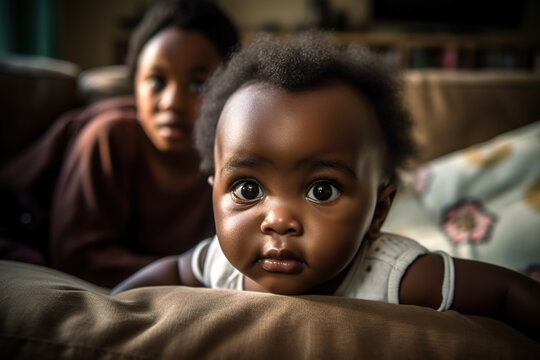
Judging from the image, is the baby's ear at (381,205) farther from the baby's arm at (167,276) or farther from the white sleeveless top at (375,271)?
the baby's arm at (167,276)

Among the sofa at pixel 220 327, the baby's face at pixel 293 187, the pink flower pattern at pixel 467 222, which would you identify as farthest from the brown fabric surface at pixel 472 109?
the sofa at pixel 220 327

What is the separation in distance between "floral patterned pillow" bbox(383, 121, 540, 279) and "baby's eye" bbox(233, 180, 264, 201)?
1.94ft

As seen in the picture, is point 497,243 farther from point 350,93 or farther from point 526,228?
point 350,93

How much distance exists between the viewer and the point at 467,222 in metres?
1.16

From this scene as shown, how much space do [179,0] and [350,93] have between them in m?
0.77

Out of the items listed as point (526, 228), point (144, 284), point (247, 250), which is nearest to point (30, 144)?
point (144, 284)

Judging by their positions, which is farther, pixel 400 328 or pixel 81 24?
pixel 81 24

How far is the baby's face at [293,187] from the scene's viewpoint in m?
0.58

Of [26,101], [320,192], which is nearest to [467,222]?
[320,192]

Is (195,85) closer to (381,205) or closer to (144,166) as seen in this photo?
(144,166)

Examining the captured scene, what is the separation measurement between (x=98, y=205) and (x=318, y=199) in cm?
70

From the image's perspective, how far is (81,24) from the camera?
4152 mm

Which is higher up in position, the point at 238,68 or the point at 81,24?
the point at 81,24

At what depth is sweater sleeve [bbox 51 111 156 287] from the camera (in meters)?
1.05
